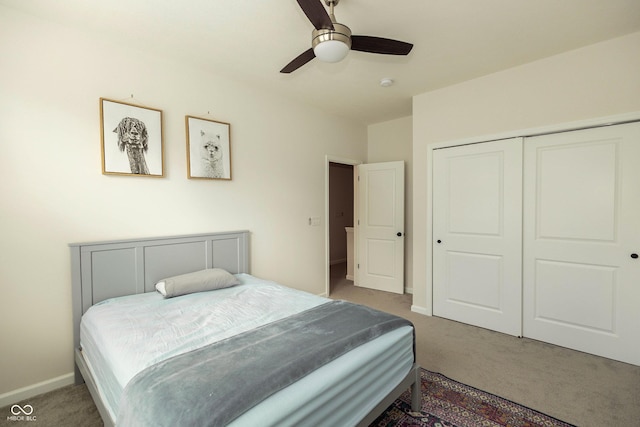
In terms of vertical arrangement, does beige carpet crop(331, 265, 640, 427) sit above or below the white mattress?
below

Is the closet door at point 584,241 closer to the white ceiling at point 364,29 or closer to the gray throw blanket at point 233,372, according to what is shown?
the white ceiling at point 364,29

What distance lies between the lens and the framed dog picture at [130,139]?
2.31 metres

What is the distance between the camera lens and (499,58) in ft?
8.81

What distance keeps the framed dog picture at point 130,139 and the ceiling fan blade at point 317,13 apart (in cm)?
167

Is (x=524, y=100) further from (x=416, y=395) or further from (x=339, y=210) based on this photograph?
(x=339, y=210)

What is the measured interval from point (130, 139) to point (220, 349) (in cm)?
193

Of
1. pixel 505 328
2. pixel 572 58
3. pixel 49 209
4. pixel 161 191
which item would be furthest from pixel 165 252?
pixel 572 58

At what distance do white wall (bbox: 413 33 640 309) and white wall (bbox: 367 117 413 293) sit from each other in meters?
0.73

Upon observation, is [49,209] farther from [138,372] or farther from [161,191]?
[138,372]

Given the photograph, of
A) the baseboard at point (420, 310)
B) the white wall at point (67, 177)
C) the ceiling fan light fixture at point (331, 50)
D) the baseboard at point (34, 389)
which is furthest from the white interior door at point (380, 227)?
the baseboard at point (34, 389)

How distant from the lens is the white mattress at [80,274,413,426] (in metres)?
1.21

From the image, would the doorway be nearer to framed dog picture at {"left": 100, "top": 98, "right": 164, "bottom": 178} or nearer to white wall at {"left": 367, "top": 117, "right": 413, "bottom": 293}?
white wall at {"left": 367, "top": 117, "right": 413, "bottom": 293}

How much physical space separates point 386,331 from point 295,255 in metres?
2.16

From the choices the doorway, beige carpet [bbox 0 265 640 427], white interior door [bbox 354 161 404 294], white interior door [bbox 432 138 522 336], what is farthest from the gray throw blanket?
the doorway
